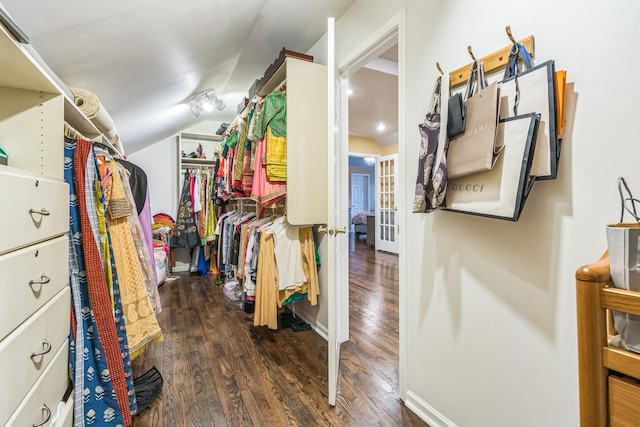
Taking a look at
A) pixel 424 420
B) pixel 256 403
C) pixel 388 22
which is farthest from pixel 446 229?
pixel 256 403

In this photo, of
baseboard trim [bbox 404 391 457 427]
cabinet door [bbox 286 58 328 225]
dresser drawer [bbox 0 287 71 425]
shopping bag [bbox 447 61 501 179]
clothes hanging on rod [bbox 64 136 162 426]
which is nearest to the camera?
dresser drawer [bbox 0 287 71 425]

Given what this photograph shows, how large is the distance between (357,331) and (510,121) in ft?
6.52

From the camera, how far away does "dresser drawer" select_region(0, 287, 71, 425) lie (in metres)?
0.72

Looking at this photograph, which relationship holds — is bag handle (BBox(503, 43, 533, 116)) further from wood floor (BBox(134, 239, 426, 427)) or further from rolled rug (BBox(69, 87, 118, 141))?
rolled rug (BBox(69, 87, 118, 141))

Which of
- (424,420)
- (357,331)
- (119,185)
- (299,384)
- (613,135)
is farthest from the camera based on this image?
(357,331)

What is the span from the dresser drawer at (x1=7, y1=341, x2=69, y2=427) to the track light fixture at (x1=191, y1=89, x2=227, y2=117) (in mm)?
2834

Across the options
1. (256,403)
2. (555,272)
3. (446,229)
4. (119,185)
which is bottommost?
(256,403)

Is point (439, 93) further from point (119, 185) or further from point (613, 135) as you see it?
point (119, 185)

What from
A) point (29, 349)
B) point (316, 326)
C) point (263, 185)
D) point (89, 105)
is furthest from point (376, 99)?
point (29, 349)

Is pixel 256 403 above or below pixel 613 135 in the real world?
below

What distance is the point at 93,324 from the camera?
47.4 inches

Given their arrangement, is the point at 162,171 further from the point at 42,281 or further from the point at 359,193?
the point at 359,193

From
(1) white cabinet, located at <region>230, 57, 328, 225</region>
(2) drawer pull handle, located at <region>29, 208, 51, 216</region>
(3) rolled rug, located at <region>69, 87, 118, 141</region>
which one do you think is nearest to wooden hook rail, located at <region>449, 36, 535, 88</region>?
(1) white cabinet, located at <region>230, 57, 328, 225</region>

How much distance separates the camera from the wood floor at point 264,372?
1.43m
